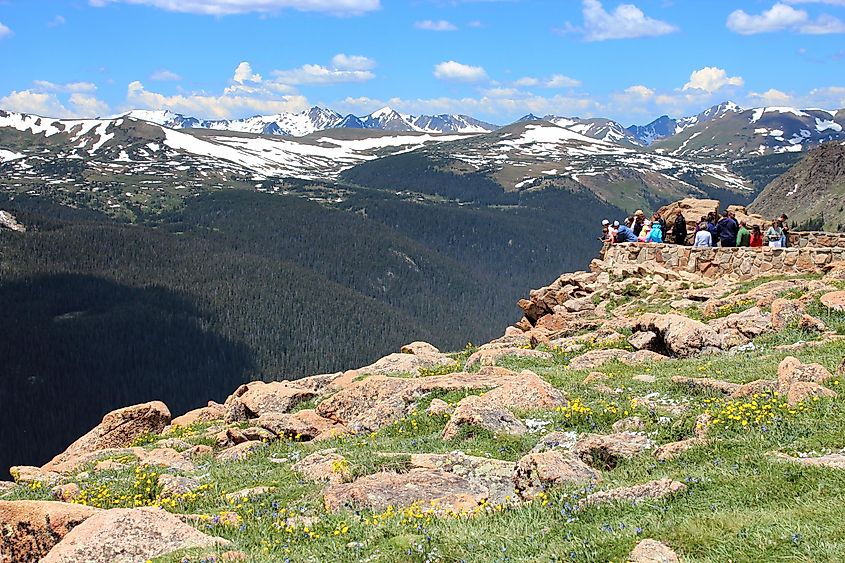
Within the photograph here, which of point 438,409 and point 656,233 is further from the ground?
point 656,233

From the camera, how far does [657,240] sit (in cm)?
4781

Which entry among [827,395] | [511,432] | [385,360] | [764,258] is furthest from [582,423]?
[764,258]

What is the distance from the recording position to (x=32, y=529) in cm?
1277

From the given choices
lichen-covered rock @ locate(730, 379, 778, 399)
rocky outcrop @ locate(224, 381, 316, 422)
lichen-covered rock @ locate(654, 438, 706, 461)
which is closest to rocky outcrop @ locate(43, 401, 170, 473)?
rocky outcrop @ locate(224, 381, 316, 422)

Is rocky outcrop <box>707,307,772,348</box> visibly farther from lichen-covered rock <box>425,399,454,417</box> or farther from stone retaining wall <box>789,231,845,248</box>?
stone retaining wall <box>789,231,845,248</box>

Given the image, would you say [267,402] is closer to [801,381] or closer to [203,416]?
[203,416]

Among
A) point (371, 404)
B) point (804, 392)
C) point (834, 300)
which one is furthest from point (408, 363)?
point (804, 392)

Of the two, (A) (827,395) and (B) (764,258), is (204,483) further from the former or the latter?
(B) (764,258)

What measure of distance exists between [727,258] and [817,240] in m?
9.00

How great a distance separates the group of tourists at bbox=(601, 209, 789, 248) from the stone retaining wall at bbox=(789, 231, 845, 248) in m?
1.75

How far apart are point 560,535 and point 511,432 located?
7470mm

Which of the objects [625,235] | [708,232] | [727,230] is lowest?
[625,235]

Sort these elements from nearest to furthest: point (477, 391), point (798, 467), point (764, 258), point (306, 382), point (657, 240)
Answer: point (798, 467) → point (477, 391) → point (306, 382) → point (764, 258) → point (657, 240)

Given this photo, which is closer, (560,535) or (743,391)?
(560,535)
